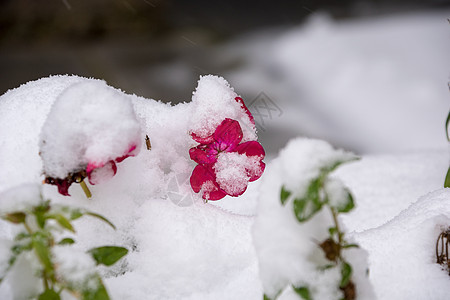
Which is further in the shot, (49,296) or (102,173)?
(102,173)

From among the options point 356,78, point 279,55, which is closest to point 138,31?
point 279,55

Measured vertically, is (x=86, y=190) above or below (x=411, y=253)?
above

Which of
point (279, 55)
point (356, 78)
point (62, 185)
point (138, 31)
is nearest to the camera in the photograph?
point (62, 185)

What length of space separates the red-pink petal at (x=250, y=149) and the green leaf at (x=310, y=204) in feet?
0.60

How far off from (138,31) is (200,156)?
2.10 m

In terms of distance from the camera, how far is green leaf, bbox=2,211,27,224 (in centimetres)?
25

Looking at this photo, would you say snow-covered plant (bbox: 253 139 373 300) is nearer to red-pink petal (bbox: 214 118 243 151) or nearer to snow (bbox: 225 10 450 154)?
red-pink petal (bbox: 214 118 243 151)

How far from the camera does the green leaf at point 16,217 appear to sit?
0.25 meters

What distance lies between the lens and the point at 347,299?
0.27m

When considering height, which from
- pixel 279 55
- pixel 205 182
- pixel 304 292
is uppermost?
pixel 279 55

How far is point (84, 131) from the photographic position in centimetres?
34

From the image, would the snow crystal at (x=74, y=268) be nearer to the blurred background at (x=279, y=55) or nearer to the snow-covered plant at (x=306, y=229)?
the snow-covered plant at (x=306, y=229)

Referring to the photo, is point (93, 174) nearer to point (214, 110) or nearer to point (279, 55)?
point (214, 110)

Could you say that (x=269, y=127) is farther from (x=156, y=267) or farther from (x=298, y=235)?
(x=298, y=235)
